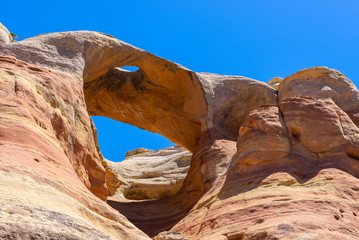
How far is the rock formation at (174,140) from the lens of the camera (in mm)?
7965

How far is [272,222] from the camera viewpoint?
10.5 metres

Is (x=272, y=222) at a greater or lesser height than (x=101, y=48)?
lesser

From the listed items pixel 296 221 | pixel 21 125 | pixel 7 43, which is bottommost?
pixel 296 221

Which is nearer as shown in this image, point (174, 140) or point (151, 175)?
point (174, 140)

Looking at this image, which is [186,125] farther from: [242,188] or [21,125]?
[21,125]

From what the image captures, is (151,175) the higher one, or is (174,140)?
(151,175)

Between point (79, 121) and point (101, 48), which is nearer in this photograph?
point (79, 121)

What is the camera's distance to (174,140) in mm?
21969

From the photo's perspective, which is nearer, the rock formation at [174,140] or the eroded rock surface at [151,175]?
the rock formation at [174,140]

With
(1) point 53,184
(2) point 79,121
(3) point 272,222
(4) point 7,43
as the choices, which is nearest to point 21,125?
(1) point 53,184

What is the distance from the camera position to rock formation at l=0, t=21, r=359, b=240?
7.96 m

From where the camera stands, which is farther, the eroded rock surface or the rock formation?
the eroded rock surface

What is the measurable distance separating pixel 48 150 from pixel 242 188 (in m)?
5.67

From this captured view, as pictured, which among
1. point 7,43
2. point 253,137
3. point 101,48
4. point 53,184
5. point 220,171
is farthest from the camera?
point 101,48
